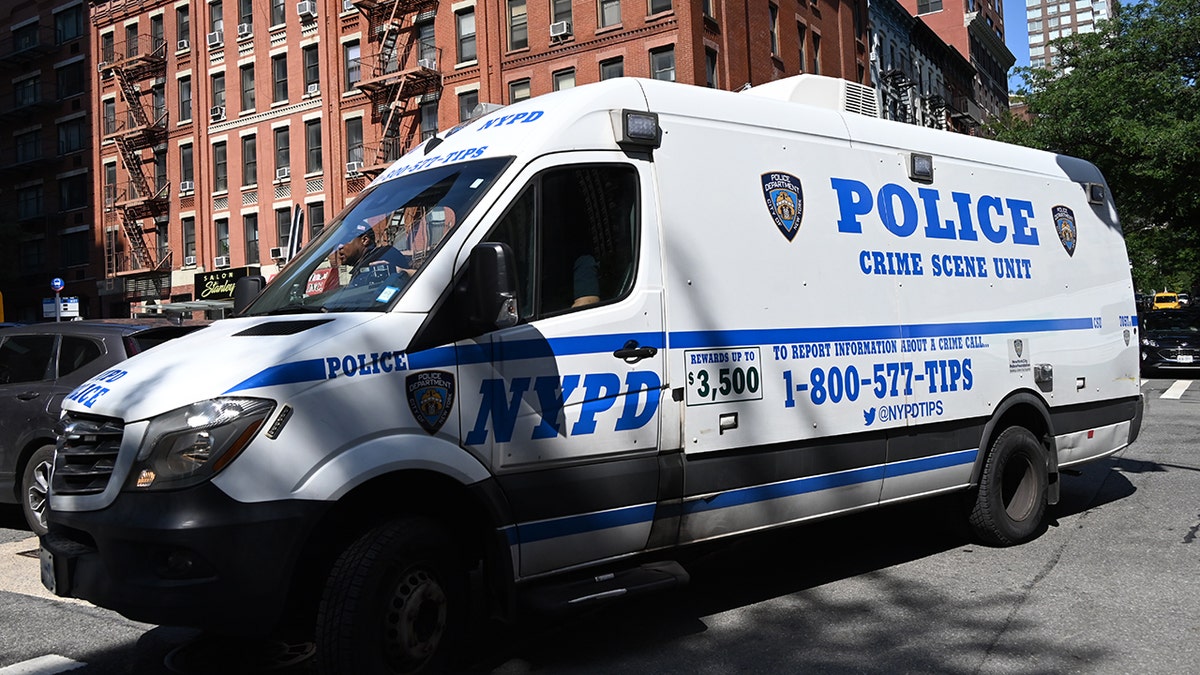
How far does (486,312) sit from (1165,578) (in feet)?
14.6

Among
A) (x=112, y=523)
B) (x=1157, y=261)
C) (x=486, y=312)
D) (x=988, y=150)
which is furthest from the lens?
(x=1157, y=261)

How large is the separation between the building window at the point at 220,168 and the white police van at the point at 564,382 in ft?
121

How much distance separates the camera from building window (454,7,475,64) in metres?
33.1

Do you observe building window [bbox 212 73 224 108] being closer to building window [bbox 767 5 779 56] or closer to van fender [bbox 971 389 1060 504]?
building window [bbox 767 5 779 56]

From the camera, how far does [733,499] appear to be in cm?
535

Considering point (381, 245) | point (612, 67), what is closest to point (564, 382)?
point (381, 245)

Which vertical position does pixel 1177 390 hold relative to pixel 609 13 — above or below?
below

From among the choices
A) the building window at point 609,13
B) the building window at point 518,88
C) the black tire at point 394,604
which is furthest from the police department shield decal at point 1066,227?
the building window at point 518,88

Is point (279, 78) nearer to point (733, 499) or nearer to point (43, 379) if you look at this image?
point (43, 379)

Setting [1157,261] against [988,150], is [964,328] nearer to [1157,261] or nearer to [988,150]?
[988,150]

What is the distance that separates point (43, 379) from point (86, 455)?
4792mm

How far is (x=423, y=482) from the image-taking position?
14.4 ft

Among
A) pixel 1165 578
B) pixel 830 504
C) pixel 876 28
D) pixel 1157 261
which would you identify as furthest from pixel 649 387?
pixel 876 28

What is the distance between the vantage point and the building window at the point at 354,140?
35625 millimetres
